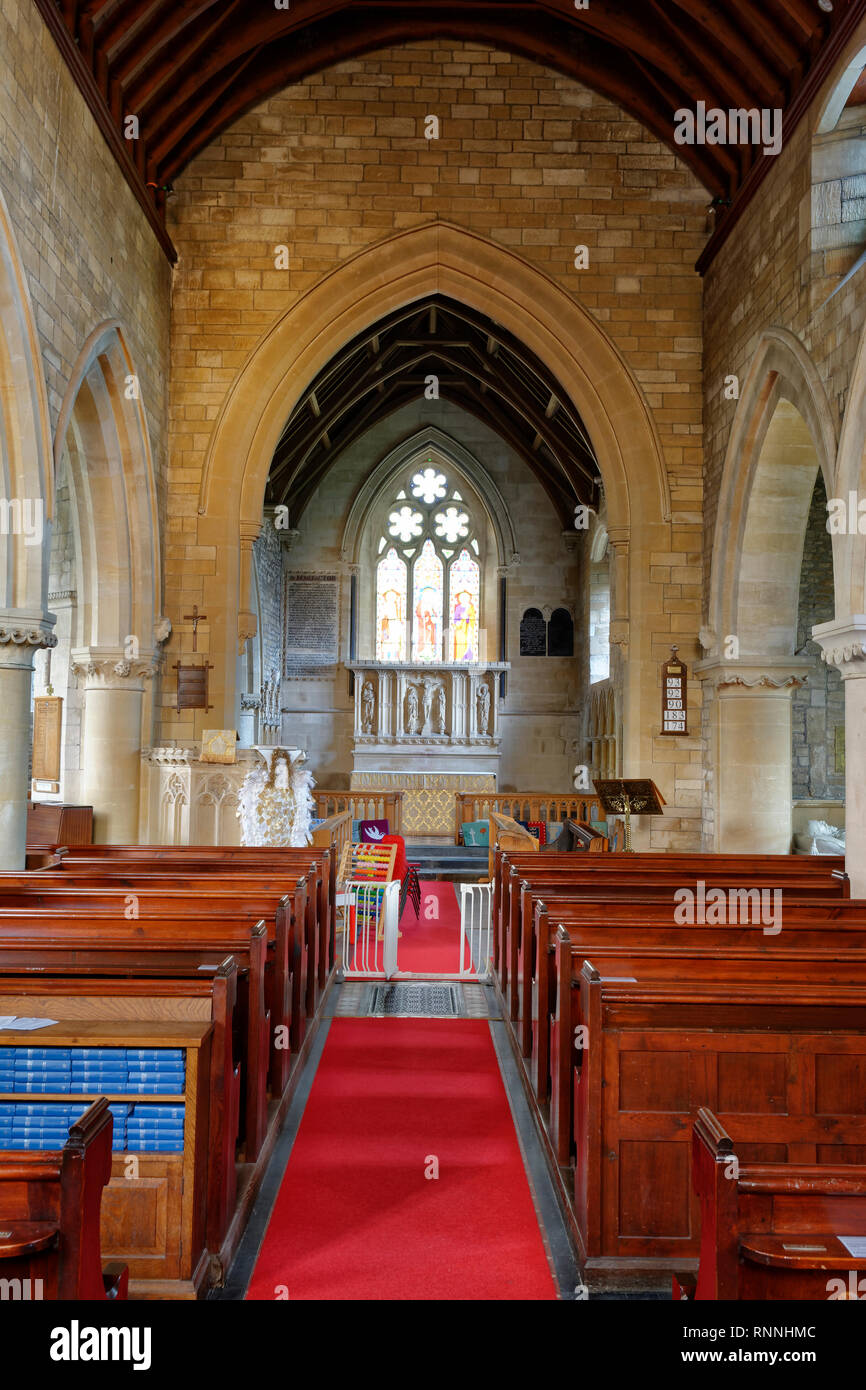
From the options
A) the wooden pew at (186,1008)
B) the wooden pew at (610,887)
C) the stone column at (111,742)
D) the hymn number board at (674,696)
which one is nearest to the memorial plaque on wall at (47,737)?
the stone column at (111,742)

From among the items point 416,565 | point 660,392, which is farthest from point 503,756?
point 660,392

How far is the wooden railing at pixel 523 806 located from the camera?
36.8 feet

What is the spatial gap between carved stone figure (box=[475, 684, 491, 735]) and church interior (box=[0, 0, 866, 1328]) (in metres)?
0.04

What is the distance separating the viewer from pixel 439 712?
14.3 metres

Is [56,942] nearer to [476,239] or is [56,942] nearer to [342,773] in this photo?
[476,239]

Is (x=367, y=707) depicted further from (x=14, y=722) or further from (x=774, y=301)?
(x=14, y=722)

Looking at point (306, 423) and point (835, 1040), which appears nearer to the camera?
point (835, 1040)

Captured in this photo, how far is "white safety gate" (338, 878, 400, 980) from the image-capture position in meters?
6.16

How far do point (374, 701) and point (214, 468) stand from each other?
5.40 metres

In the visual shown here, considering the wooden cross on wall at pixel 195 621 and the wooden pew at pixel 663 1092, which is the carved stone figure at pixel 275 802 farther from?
the wooden pew at pixel 663 1092

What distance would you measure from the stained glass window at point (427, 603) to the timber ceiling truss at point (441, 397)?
215cm

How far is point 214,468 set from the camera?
9609mm

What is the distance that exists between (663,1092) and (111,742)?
703 cm

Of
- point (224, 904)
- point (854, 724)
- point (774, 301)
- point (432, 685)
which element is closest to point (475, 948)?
point (854, 724)
